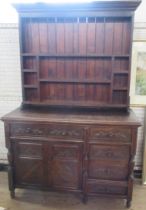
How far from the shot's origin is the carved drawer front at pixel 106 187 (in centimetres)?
207

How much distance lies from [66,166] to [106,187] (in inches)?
17.2

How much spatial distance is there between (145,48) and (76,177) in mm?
1566

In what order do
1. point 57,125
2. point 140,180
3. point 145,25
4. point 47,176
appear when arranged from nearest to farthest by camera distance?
point 57,125 < point 47,176 < point 145,25 < point 140,180

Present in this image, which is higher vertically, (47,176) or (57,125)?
(57,125)

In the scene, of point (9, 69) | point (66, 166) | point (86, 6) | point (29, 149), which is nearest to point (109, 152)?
point (66, 166)

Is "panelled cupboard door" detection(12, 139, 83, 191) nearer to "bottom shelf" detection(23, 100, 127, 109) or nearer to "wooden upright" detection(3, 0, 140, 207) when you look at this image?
"wooden upright" detection(3, 0, 140, 207)

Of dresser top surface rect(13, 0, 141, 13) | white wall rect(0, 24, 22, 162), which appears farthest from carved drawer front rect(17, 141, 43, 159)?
dresser top surface rect(13, 0, 141, 13)

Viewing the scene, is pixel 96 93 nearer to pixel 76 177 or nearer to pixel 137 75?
pixel 137 75

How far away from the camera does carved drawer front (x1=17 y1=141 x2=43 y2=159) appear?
2.08 m

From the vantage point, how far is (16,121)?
204 centimetres

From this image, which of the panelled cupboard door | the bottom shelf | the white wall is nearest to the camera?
the panelled cupboard door

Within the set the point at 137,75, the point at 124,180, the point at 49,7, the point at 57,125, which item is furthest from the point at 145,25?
the point at 124,180

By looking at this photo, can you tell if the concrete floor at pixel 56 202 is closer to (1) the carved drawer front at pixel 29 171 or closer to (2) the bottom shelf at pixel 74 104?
(1) the carved drawer front at pixel 29 171

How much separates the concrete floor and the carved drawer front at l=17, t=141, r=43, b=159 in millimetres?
505
